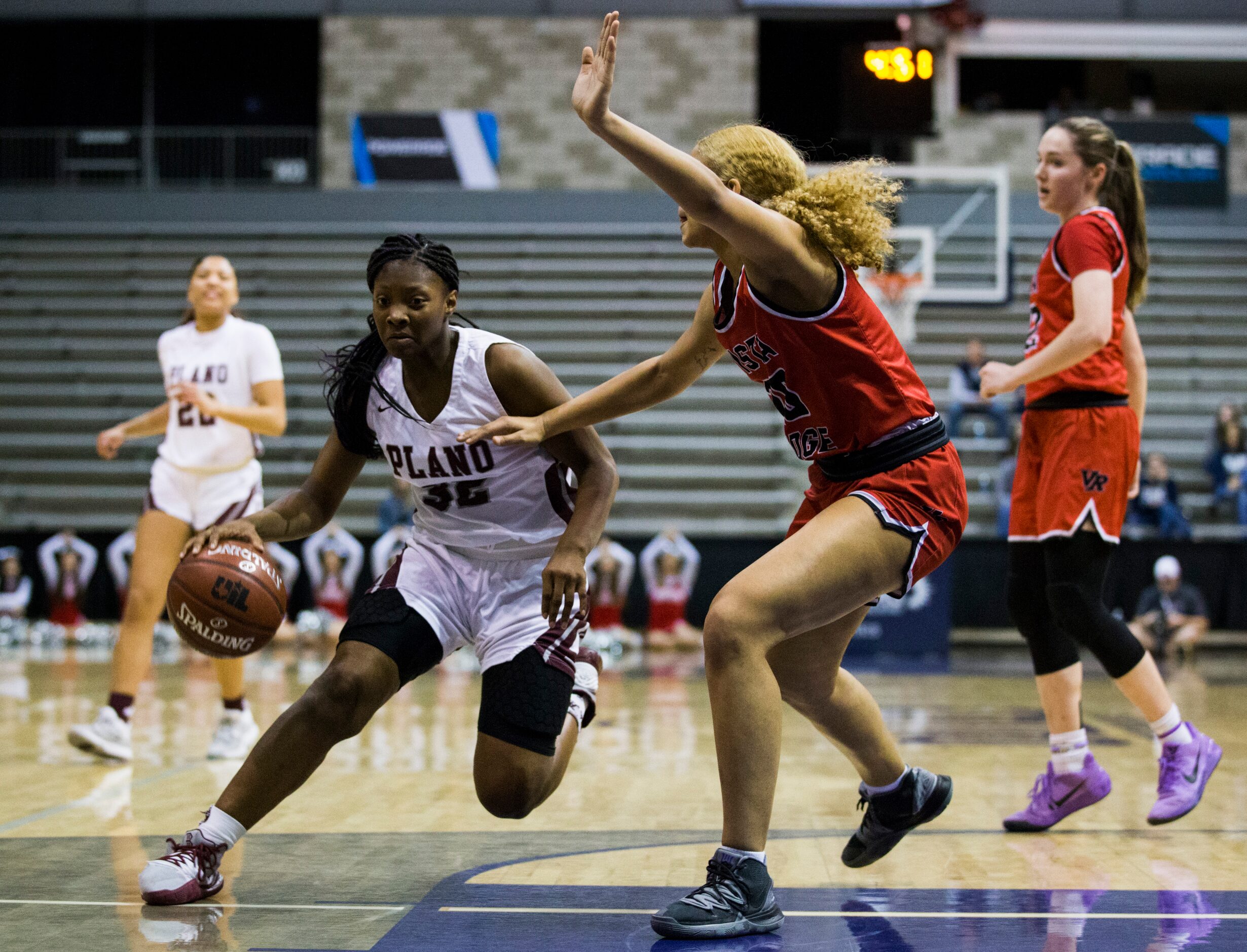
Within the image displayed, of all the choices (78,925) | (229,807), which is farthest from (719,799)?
(78,925)

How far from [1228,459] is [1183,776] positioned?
10.3m

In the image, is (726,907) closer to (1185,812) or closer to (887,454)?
(887,454)

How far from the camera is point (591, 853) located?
3.66 metres

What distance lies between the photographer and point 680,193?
2586 mm

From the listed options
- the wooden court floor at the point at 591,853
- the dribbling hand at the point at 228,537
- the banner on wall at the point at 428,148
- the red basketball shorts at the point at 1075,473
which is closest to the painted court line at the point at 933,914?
the wooden court floor at the point at 591,853

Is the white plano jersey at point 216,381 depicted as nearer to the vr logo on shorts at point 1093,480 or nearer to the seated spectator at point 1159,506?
the vr logo on shorts at point 1093,480

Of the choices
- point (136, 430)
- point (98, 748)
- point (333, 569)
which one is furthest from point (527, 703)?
point (333, 569)

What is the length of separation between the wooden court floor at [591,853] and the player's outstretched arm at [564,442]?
76cm

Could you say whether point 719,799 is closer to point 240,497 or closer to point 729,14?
point 240,497

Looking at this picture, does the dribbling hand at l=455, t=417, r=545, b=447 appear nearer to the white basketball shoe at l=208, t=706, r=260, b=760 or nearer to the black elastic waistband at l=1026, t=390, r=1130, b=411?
the black elastic waistband at l=1026, t=390, r=1130, b=411

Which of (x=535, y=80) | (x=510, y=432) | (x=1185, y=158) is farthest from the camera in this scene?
(x=535, y=80)

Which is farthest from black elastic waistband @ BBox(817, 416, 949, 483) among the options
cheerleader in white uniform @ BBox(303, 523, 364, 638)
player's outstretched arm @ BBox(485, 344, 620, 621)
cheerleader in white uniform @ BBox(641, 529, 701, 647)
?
cheerleader in white uniform @ BBox(303, 523, 364, 638)

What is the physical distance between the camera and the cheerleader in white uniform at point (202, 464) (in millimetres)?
5270

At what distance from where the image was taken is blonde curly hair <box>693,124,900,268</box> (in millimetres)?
2883
